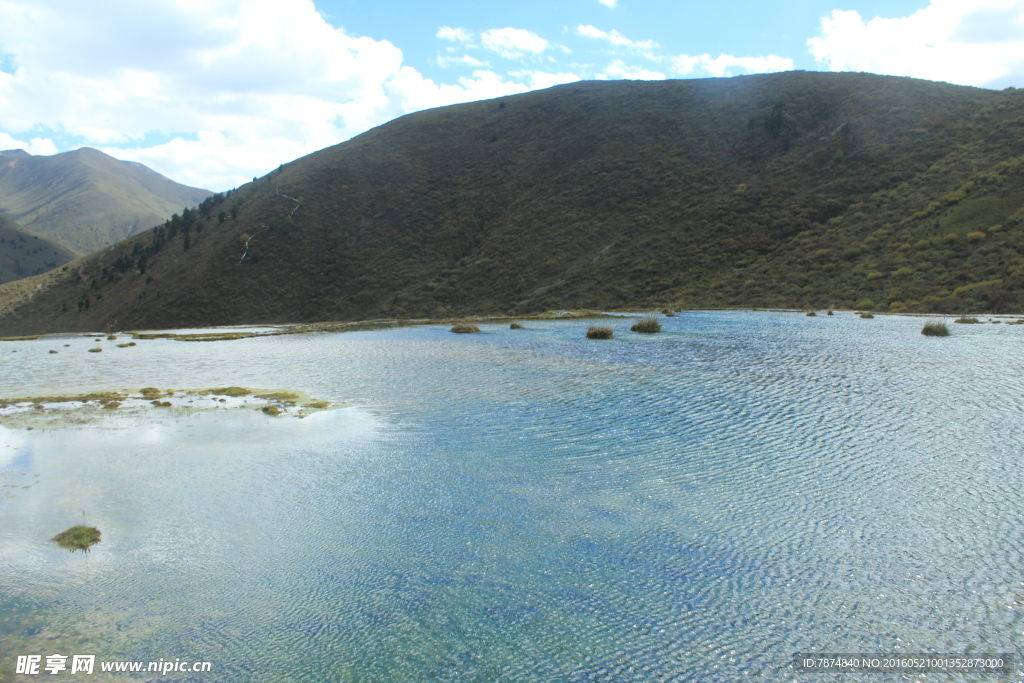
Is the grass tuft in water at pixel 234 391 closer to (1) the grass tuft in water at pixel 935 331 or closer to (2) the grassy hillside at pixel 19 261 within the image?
(1) the grass tuft in water at pixel 935 331

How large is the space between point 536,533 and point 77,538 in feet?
19.2

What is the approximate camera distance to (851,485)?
8.55m

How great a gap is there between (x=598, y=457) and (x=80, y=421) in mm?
13203

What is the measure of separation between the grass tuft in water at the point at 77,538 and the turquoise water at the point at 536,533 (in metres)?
0.20

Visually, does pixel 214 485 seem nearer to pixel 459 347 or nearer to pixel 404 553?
pixel 404 553

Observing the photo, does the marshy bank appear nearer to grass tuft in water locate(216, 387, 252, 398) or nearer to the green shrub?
grass tuft in water locate(216, 387, 252, 398)

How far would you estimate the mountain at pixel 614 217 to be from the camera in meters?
51.8

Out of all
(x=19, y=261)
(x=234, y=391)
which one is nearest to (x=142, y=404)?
(x=234, y=391)

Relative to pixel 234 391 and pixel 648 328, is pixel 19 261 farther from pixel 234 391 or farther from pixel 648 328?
pixel 648 328

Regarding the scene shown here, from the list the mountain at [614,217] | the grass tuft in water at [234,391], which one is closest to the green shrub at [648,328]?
the grass tuft in water at [234,391]

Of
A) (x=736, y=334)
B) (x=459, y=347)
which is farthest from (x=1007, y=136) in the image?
(x=459, y=347)

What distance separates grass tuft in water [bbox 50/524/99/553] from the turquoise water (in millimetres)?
202

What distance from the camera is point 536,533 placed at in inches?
291

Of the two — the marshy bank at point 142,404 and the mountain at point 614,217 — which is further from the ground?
the mountain at point 614,217
